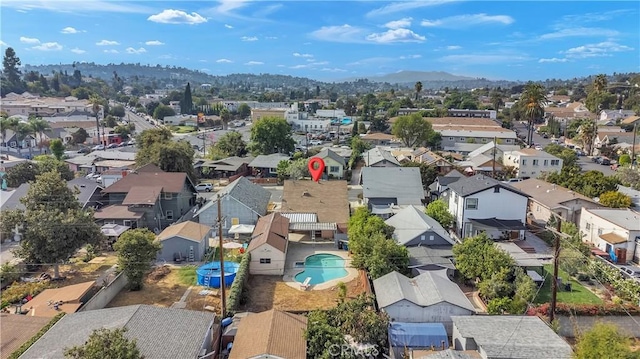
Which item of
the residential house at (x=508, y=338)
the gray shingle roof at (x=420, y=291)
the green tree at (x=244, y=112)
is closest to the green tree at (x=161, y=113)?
the green tree at (x=244, y=112)

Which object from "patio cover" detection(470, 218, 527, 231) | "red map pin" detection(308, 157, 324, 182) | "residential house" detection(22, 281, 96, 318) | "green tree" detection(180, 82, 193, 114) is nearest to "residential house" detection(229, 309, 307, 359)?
"residential house" detection(22, 281, 96, 318)

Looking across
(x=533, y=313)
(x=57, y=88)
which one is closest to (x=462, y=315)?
(x=533, y=313)

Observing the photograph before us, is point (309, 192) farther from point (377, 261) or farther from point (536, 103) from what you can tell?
point (536, 103)

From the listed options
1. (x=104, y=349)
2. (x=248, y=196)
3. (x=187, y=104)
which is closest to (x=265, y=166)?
(x=248, y=196)

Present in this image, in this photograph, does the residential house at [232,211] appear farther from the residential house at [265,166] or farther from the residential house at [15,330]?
the residential house at [265,166]

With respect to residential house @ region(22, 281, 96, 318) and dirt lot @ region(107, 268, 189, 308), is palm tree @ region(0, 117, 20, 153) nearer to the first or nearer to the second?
dirt lot @ region(107, 268, 189, 308)
